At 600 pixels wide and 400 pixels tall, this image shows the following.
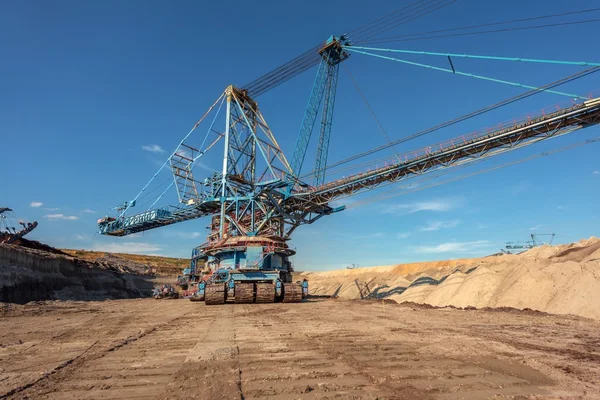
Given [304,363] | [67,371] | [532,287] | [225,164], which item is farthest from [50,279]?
[532,287]

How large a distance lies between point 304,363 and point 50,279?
3239 centimetres

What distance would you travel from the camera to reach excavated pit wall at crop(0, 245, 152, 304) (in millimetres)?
23641

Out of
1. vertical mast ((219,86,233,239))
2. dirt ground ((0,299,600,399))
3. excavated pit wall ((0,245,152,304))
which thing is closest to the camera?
dirt ground ((0,299,600,399))

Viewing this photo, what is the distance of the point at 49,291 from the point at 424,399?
110ft

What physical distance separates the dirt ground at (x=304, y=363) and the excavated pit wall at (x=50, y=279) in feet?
60.6

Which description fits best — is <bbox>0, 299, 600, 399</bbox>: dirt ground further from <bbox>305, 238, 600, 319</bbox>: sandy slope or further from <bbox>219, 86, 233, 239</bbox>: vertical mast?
<bbox>219, 86, 233, 239</bbox>: vertical mast

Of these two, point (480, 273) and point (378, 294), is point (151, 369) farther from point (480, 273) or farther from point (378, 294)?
point (378, 294)

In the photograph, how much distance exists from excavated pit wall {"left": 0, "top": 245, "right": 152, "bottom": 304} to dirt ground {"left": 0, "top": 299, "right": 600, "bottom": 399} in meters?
18.5

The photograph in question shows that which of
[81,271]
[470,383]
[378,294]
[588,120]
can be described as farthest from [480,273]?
[81,271]

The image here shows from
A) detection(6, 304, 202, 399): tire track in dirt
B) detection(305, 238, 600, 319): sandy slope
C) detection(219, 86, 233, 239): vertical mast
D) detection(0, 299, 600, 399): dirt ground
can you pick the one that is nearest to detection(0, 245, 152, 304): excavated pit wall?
detection(219, 86, 233, 239): vertical mast

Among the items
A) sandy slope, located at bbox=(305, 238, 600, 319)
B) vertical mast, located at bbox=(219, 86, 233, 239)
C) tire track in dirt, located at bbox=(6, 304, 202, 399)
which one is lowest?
tire track in dirt, located at bbox=(6, 304, 202, 399)

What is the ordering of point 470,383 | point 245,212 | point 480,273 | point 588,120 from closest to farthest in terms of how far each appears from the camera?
point 470,383 < point 588,120 < point 480,273 < point 245,212

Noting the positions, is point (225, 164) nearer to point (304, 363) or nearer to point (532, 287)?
point (532, 287)

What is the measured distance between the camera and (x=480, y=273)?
20.2m
